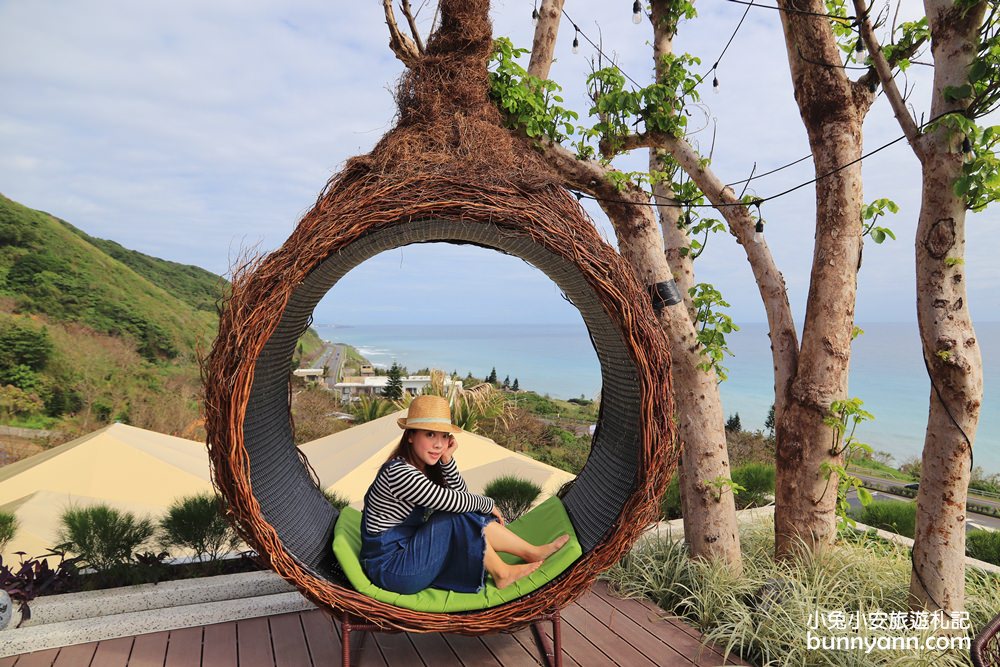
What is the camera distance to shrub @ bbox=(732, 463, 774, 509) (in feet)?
18.6

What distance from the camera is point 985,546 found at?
442 cm

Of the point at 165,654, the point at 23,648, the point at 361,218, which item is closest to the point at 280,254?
the point at 361,218

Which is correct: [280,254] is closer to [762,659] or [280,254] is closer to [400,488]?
[400,488]

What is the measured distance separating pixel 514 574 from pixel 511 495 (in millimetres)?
1891

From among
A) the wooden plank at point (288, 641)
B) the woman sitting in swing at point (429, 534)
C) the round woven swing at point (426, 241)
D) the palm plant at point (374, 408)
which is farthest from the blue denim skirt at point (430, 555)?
the palm plant at point (374, 408)

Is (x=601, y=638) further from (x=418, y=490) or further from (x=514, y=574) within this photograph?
(x=418, y=490)

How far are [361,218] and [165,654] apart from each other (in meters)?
2.00

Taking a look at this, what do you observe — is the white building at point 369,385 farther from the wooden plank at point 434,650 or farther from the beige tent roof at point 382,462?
the wooden plank at point 434,650

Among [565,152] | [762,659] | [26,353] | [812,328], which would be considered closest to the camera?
[762,659]

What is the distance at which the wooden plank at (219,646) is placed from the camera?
254cm

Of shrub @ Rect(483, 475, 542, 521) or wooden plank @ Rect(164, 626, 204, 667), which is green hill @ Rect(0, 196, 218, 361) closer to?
shrub @ Rect(483, 475, 542, 521)

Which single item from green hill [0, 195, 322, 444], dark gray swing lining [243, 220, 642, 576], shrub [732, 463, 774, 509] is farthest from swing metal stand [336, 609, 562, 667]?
green hill [0, 195, 322, 444]

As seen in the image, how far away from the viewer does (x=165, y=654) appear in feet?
8.50

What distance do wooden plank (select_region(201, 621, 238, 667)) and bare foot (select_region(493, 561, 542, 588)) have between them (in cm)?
113
